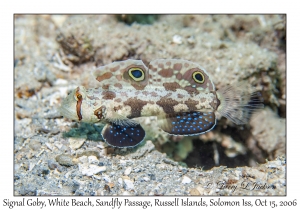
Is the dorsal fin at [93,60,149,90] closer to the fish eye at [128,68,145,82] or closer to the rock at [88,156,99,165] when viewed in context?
the fish eye at [128,68,145,82]

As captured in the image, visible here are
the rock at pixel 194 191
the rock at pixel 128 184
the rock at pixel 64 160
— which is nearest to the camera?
the rock at pixel 194 191

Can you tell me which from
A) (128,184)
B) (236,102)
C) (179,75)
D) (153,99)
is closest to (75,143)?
(128,184)

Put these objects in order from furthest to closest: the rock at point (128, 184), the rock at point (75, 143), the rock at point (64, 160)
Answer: the rock at point (75, 143) < the rock at point (64, 160) < the rock at point (128, 184)

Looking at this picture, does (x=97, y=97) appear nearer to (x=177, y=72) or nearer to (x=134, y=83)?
(x=134, y=83)

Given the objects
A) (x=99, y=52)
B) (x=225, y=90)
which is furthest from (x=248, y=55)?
(x=99, y=52)

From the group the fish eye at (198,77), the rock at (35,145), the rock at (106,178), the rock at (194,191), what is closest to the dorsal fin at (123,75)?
the fish eye at (198,77)

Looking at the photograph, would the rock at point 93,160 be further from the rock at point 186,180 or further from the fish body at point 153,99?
the rock at point 186,180

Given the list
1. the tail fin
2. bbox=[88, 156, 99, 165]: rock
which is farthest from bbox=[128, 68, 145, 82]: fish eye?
bbox=[88, 156, 99, 165]: rock

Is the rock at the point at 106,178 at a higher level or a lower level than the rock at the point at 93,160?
lower
